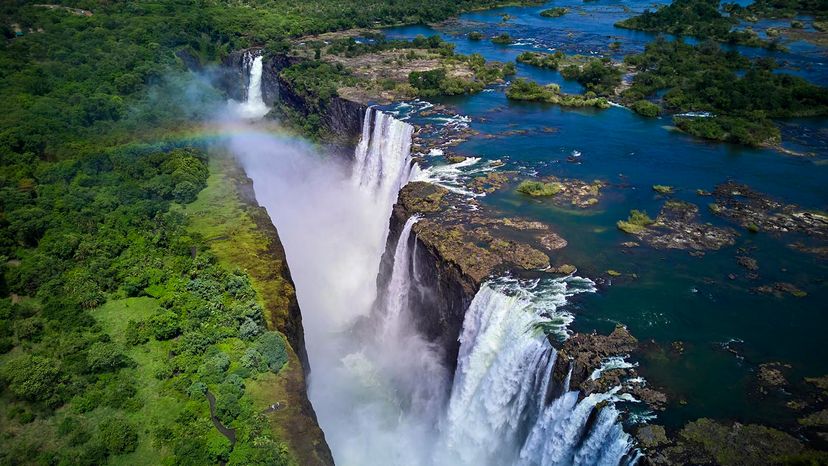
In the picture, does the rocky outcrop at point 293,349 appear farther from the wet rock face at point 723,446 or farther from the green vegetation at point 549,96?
the green vegetation at point 549,96

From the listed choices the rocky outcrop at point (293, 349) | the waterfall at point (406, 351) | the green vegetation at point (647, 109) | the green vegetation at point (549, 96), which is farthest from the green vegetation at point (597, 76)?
the rocky outcrop at point (293, 349)

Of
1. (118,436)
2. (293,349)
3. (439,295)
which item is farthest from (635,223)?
(118,436)

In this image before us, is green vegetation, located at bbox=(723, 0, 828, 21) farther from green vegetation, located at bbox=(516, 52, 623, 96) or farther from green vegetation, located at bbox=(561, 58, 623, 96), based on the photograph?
green vegetation, located at bbox=(561, 58, 623, 96)

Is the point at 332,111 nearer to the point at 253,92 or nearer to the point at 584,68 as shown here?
the point at 253,92

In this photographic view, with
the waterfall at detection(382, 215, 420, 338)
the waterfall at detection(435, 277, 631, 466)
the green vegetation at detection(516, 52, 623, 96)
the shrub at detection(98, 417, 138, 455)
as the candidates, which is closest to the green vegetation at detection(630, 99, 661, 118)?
the green vegetation at detection(516, 52, 623, 96)

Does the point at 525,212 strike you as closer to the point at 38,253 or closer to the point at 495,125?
the point at 495,125

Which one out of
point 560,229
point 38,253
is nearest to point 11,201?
point 38,253

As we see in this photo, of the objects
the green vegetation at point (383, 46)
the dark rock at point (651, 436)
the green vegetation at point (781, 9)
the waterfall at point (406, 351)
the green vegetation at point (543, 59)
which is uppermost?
the green vegetation at point (781, 9)
